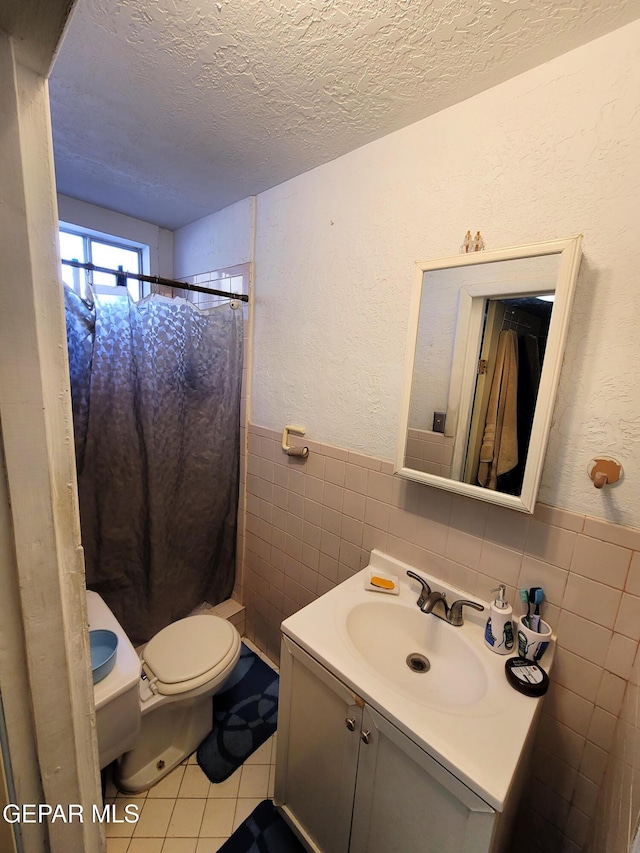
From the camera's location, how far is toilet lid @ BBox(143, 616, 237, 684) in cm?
130

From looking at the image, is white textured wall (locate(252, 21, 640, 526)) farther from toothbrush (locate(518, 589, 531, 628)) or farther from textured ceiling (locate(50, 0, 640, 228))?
toothbrush (locate(518, 589, 531, 628))

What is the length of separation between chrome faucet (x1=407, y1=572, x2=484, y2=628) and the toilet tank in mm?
925

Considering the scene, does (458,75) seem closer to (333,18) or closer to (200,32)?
(333,18)

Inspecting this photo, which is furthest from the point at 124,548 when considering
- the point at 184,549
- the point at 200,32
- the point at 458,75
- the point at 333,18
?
the point at 458,75

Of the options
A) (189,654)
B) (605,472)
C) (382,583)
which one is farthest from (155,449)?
(605,472)

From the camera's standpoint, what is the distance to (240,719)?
153 cm

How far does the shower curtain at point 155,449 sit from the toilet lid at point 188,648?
0.29 m

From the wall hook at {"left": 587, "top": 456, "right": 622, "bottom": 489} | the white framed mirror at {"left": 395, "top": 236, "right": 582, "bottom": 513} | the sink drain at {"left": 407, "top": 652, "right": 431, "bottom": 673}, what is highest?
the white framed mirror at {"left": 395, "top": 236, "right": 582, "bottom": 513}

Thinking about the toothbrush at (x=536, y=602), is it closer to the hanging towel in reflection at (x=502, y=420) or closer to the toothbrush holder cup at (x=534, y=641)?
the toothbrush holder cup at (x=534, y=641)

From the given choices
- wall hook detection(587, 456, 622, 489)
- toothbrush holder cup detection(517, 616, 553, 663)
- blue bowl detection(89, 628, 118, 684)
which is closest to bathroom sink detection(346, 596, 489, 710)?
toothbrush holder cup detection(517, 616, 553, 663)

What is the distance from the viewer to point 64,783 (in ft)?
1.49

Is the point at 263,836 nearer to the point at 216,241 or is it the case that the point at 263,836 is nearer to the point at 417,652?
the point at 417,652

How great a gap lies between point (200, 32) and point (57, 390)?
99 centimetres
